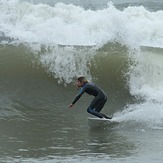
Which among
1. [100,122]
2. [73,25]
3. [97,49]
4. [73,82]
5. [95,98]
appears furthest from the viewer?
[73,25]

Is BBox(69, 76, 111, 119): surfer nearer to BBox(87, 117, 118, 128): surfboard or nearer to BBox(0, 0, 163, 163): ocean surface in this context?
BBox(87, 117, 118, 128): surfboard

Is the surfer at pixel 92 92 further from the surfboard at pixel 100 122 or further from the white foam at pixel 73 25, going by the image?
the white foam at pixel 73 25

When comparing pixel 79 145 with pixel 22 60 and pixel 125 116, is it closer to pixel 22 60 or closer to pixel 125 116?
pixel 125 116

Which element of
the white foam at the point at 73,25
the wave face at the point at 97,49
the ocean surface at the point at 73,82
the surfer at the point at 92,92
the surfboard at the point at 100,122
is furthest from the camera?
the white foam at the point at 73,25

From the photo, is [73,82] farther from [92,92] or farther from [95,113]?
[95,113]

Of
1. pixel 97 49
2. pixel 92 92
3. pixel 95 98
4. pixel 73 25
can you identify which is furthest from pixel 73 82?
pixel 73 25

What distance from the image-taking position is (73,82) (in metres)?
13.5

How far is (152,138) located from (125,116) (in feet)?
5.74

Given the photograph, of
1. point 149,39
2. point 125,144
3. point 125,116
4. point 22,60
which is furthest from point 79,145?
point 149,39

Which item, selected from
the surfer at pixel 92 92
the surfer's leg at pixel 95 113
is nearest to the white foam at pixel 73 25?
the surfer at pixel 92 92

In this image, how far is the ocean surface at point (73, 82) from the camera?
857 cm

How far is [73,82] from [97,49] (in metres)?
2.02

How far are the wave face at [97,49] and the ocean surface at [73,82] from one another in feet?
0.10

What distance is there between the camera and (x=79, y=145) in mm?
8805
